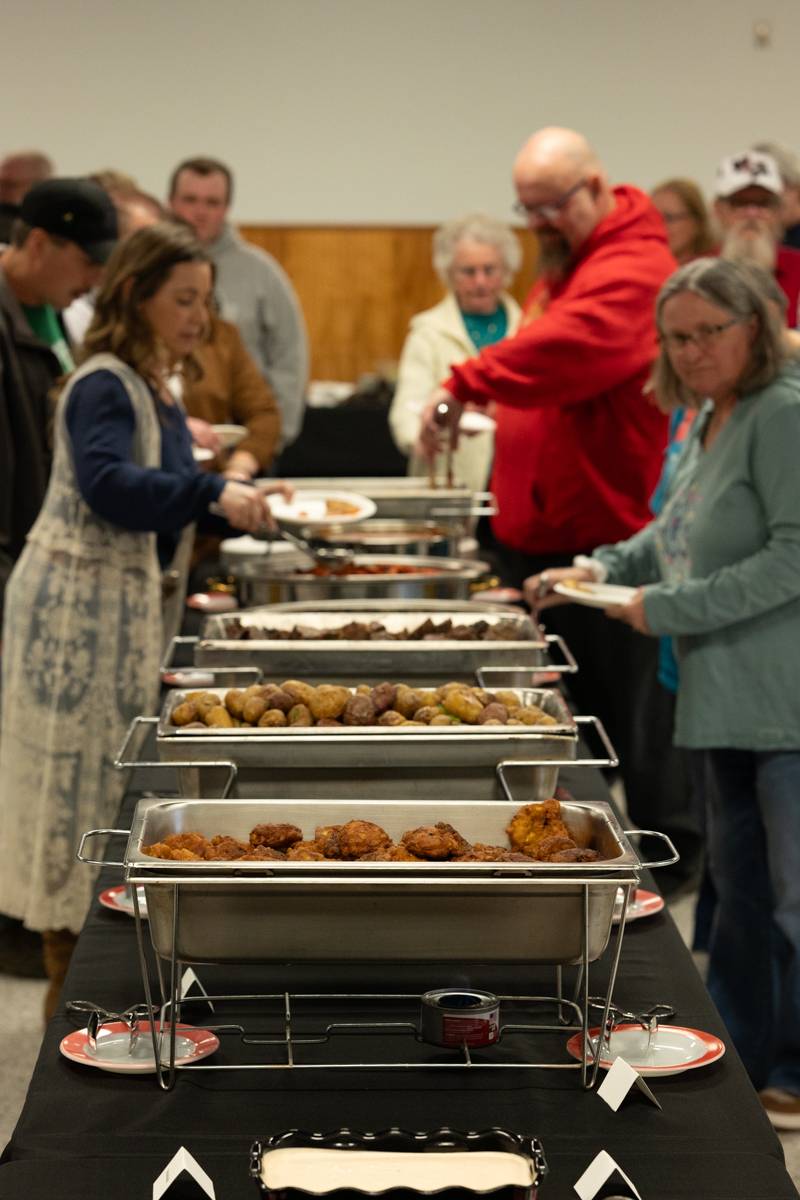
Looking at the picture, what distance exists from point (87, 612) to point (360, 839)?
1.16 m

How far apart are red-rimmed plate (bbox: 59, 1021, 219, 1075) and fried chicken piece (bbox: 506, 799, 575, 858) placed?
0.93 feet

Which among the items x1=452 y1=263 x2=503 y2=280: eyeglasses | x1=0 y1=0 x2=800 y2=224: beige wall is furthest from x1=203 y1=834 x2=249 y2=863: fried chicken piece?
x1=0 y1=0 x2=800 y2=224: beige wall

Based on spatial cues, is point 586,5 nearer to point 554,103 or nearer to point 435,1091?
point 554,103

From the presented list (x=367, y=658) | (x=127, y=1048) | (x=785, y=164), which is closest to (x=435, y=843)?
(x=127, y=1048)

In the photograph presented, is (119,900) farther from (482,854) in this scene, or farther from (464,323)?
(464,323)

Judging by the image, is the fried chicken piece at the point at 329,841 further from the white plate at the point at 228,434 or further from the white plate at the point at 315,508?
the white plate at the point at 228,434

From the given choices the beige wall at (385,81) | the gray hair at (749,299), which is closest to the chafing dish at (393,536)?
the gray hair at (749,299)

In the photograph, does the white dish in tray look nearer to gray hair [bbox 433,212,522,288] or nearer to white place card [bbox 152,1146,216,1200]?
gray hair [bbox 433,212,522,288]

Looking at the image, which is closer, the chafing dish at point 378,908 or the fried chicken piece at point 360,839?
the chafing dish at point 378,908

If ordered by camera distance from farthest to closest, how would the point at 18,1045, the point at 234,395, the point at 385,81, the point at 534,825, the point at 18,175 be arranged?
1. the point at 385,81
2. the point at 18,175
3. the point at 234,395
4. the point at 18,1045
5. the point at 534,825

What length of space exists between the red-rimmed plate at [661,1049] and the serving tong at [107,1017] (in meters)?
0.32

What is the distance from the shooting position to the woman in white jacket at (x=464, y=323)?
4.00m

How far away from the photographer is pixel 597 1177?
93 centimetres

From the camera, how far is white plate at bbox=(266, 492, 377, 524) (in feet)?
8.66
